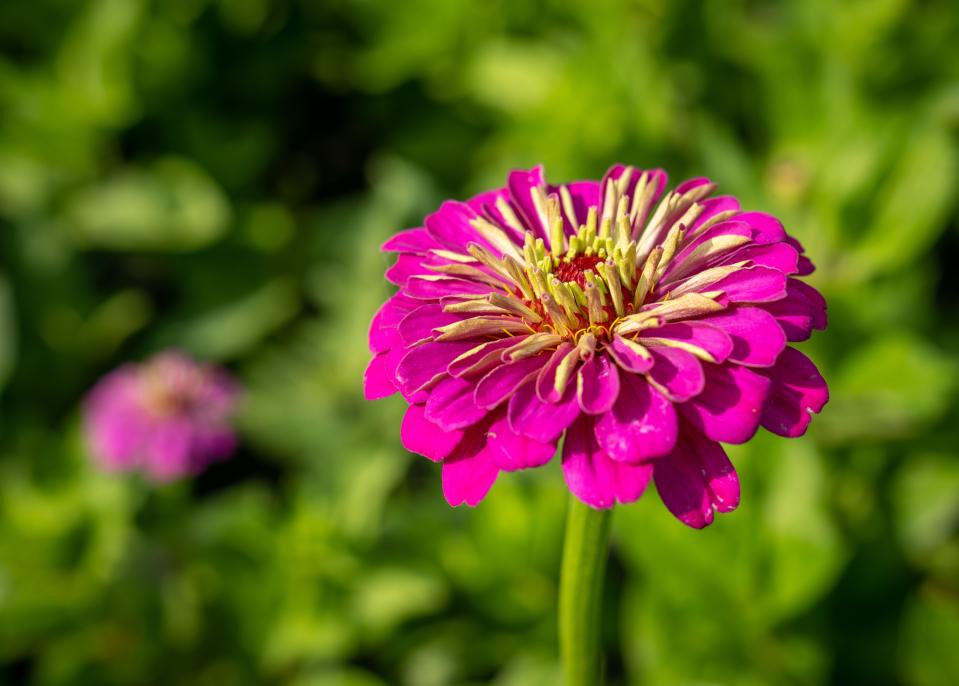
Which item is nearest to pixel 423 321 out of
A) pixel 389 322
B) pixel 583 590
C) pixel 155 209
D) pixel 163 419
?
pixel 389 322

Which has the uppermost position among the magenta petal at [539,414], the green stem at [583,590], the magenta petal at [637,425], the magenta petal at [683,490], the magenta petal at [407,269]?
the magenta petal at [407,269]

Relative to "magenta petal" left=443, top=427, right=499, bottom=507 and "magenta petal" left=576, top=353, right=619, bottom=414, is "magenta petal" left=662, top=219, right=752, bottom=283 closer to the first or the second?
"magenta petal" left=576, top=353, right=619, bottom=414

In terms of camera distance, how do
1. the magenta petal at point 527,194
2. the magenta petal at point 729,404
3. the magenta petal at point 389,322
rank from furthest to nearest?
1. the magenta petal at point 527,194
2. the magenta petal at point 389,322
3. the magenta petal at point 729,404

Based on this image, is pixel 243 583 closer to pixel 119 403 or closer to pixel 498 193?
pixel 119 403

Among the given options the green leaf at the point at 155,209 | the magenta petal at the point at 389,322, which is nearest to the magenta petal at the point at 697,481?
the magenta petal at the point at 389,322

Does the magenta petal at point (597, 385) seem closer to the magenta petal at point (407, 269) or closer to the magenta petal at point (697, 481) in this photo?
the magenta petal at point (697, 481)

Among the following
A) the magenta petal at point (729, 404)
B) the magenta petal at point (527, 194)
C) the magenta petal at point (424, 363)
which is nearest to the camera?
the magenta petal at point (729, 404)
